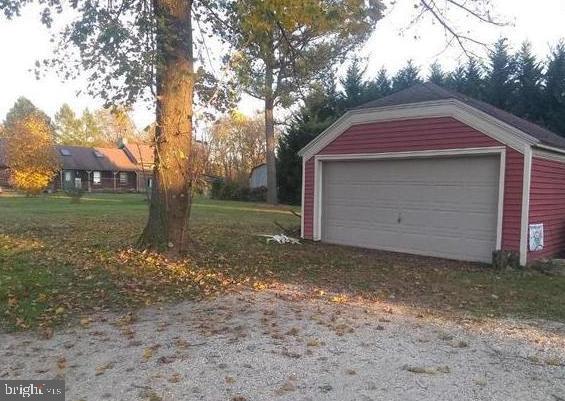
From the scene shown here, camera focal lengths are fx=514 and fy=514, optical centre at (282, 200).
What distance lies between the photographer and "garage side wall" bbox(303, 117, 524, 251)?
31.4 feet

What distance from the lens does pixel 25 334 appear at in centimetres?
508

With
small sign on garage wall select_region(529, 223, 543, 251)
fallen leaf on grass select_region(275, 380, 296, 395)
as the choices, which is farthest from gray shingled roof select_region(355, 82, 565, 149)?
fallen leaf on grass select_region(275, 380, 296, 395)

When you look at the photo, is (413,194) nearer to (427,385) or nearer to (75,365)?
(427,385)

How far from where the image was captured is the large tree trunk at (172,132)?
8.73 meters

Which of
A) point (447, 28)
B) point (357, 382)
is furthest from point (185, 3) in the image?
point (357, 382)

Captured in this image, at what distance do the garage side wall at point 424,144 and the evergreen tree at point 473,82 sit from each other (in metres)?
13.6

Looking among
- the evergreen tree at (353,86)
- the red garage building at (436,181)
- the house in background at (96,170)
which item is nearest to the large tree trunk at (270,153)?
the evergreen tree at (353,86)

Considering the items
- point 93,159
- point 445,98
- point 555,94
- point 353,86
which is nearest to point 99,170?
point 93,159

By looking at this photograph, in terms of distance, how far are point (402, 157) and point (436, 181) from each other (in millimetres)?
928

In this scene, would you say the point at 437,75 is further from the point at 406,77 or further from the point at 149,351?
the point at 149,351

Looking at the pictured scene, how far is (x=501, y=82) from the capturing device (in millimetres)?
23141

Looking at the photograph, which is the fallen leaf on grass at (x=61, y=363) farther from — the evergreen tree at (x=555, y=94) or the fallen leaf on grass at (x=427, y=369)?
the evergreen tree at (x=555, y=94)

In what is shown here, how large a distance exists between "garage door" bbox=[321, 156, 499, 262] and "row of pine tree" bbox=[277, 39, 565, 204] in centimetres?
569

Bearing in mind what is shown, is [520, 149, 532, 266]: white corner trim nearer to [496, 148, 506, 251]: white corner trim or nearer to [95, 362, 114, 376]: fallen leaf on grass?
[496, 148, 506, 251]: white corner trim
